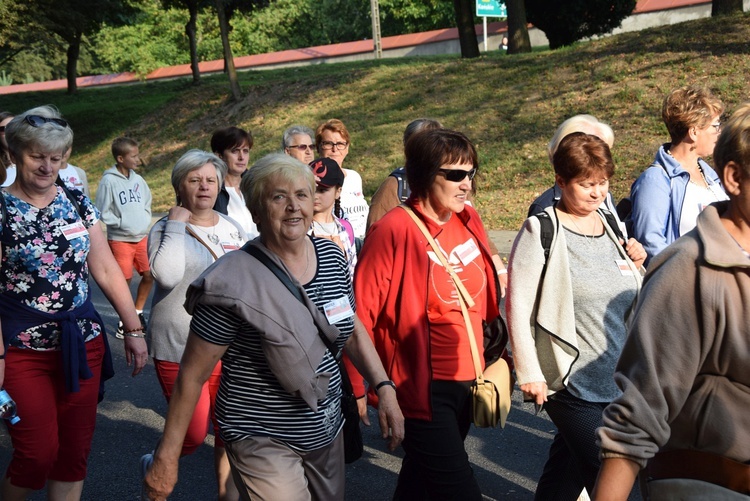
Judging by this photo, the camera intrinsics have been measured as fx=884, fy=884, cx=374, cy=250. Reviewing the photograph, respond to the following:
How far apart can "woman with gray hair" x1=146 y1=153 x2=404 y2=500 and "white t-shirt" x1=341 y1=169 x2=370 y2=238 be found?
3.03 m

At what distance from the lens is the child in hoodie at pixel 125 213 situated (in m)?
8.80

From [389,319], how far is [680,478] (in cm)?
174

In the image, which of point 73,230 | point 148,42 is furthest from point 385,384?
point 148,42

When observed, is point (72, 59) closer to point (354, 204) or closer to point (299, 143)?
point (299, 143)

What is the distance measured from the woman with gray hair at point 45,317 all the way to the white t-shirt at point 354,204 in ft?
8.26

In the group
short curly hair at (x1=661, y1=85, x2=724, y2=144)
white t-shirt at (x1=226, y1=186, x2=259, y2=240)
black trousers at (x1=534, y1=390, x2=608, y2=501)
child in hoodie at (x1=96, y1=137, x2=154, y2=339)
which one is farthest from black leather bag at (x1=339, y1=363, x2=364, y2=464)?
child in hoodie at (x1=96, y1=137, x2=154, y2=339)

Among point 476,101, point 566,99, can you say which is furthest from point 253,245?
point 476,101

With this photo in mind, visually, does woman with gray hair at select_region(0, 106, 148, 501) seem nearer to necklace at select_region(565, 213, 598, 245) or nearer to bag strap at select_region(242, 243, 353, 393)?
bag strap at select_region(242, 243, 353, 393)

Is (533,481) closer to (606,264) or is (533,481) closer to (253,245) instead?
(606,264)

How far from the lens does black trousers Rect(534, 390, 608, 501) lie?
3545 mm

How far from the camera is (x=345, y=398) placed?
135 inches

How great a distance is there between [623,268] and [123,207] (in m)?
6.33

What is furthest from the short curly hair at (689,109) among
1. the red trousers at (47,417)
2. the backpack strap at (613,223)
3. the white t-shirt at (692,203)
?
the red trousers at (47,417)

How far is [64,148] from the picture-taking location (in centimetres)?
404
